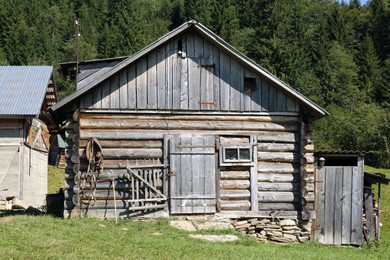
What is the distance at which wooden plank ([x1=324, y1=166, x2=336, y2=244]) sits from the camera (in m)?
18.3

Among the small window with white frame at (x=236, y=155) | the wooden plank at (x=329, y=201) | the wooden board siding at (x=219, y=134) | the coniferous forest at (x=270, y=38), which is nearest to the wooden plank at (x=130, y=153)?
the wooden board siding at (x=219, y=134)

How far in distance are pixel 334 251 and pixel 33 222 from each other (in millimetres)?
8445

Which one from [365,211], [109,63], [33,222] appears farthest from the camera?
[109,63]

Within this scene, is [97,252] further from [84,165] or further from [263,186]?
[263,186]

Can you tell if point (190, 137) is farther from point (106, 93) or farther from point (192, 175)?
point (106, 93)

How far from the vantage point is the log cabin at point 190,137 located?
17297 millimetres

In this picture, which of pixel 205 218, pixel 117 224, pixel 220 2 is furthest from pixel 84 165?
pixel 220 2

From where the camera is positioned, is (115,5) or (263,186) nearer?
(263,186)

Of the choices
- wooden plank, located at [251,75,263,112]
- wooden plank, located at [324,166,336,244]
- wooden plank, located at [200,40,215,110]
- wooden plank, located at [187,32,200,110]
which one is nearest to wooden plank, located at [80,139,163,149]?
wooden plank, located at [187,32,200,110]

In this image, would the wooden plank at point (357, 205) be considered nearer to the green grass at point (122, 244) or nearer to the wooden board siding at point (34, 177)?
the green grass at point (122, 244)

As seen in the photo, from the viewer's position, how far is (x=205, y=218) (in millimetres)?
17594

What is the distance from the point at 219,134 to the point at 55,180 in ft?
68.3

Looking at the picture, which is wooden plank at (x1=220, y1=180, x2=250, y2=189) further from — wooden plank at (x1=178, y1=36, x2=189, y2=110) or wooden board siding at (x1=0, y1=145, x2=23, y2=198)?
wooden board siding at (x1=0, y1=145, x2=23, y2=198)

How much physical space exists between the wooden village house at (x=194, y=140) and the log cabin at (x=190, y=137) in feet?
0.10
